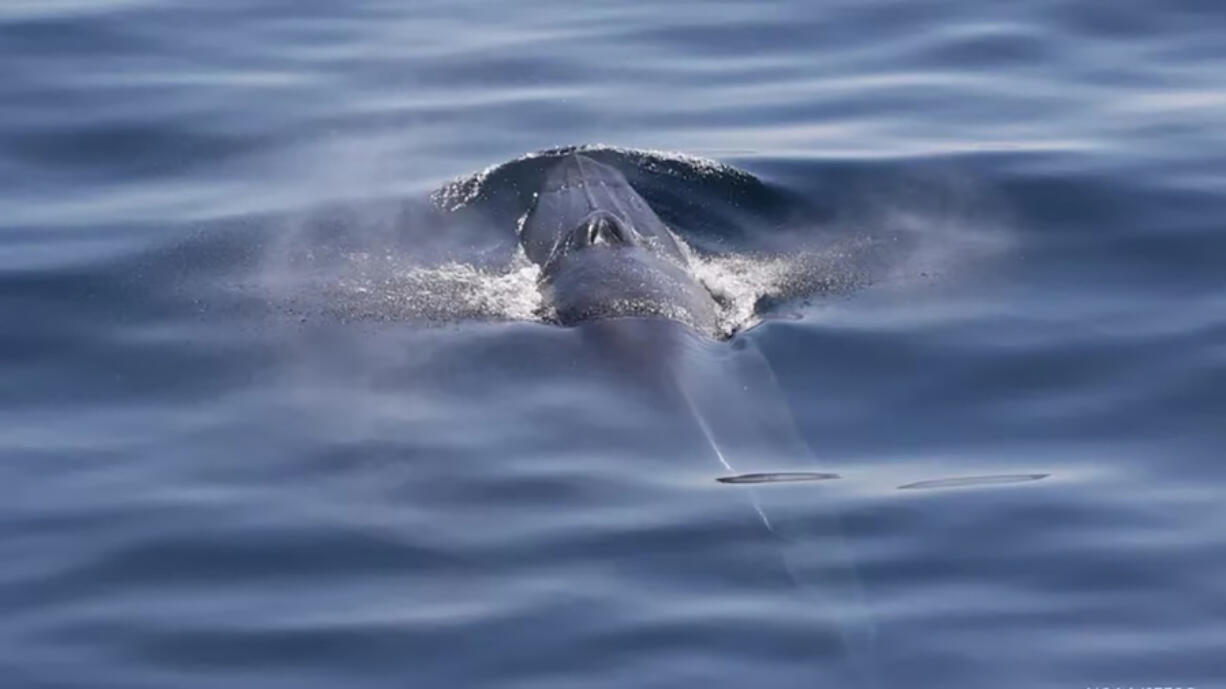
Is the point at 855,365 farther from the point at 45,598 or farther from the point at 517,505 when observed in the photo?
the point at 45,598

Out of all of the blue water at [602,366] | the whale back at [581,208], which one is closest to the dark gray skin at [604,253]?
the whale back at [581,208]

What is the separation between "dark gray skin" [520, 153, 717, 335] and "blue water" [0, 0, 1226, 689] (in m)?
0.46

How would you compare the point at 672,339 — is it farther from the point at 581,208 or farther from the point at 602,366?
the point at 581,208

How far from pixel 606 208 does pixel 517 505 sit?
6.09 meters

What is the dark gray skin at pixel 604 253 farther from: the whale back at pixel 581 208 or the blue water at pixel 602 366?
the blue water at pixel 602 366

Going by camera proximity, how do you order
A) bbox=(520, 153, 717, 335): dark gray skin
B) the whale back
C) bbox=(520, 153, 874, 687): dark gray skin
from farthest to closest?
the whale back, bbox=(520, 153, 717, 335): dark gray skin, bbox=(520, 153, 874, 687): dark gray skin

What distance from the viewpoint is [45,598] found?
49.0ft

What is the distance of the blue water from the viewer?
47.3 ft

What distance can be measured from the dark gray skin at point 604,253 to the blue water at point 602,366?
0.46 meters

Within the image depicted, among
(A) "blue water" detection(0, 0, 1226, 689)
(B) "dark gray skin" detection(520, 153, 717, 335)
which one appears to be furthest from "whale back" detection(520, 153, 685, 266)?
(A) "blue water" detection(0, 0, 1226, 689)

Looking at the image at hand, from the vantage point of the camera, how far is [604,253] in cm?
2059

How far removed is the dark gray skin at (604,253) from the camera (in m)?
19.5

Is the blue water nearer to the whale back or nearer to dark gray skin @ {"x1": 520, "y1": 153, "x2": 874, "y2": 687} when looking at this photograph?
dark gray skin @ {"x1": 520, "y1": 153, "x2": 874, "y2": 687}

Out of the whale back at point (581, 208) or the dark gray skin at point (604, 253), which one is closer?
the dark gray skin at point (604, 253)
